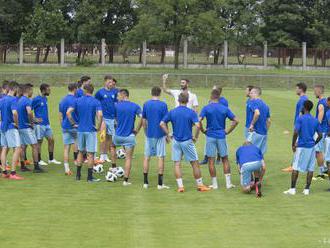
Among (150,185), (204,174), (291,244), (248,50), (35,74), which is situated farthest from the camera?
(248,50)

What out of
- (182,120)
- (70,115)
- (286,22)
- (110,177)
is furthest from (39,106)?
(286,22)

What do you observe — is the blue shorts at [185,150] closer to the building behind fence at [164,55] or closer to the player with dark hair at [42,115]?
the player with dark hair at [42,115]

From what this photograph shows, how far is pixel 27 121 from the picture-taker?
16.7 metres

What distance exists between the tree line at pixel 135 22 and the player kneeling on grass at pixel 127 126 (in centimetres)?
4634

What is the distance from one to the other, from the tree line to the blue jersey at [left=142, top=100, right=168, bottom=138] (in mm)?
46829

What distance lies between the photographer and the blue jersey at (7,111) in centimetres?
1585

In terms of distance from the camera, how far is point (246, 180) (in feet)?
47.5

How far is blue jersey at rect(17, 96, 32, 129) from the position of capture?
1655cm

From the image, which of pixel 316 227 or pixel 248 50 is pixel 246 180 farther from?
pixel 248 50

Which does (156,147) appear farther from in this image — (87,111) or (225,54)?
(225,54)

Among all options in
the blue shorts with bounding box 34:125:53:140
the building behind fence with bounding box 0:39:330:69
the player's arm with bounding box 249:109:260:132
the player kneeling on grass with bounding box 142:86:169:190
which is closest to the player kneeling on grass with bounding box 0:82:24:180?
the blue shorts with bounding box 34:125:53:140

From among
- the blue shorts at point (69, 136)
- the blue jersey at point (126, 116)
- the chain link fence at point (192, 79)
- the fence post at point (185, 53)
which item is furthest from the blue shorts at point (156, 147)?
the fence post at point (185, 53)

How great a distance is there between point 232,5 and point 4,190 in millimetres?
57032

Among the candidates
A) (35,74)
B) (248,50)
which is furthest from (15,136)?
(248,50)
